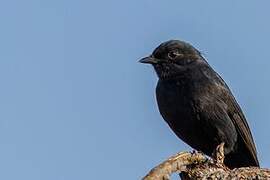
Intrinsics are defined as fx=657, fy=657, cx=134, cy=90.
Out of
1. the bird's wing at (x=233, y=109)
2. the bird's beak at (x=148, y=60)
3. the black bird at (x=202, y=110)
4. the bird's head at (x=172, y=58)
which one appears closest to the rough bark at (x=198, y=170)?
the black bird at (x=202, y=110)

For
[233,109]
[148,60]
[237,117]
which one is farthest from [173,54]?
[237,117]

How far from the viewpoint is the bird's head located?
10289 mm

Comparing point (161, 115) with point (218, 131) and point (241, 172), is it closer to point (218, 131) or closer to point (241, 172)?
point (218, 131)

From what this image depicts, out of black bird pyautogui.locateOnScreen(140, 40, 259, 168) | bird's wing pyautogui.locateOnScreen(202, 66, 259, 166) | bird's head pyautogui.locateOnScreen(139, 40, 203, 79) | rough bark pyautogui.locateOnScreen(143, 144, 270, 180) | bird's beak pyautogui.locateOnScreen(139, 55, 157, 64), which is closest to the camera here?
rough bark pyautogui.locateOnScreen(143, 144, 270, 180)

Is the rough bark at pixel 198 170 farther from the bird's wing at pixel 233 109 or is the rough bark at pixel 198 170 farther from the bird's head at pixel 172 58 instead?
the bird's head at pixel 172 58

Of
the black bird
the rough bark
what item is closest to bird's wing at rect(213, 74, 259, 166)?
the black bird

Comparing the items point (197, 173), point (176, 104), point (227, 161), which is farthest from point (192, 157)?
point (227, 161)

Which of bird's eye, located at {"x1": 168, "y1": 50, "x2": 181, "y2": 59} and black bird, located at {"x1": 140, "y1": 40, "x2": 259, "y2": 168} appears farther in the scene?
bird's eye, located at {"x1": 168, "y1": 50, "x2": 181, "y2": 59}

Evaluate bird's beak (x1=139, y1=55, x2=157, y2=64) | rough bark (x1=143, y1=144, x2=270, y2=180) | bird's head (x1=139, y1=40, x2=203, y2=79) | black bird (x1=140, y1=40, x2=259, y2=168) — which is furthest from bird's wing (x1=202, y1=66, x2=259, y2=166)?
rough bark (x1=143, y1=144, x2=270, y2=180)

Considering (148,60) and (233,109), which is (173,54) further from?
(233,109)

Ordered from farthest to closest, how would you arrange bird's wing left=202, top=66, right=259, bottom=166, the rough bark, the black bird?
bird's wing left=202, top=66, right=259, bottom=166 → the black bird → the rough bark

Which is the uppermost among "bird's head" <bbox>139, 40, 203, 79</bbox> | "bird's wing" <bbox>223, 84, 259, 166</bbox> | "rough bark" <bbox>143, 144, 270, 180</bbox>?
"bird's head" <bbox>139, 40, 203, 79</bbox>

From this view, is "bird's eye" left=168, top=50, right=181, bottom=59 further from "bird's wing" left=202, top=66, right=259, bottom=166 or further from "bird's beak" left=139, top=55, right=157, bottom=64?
"bird's wing" left=202, top=66, right=259, bottom=166

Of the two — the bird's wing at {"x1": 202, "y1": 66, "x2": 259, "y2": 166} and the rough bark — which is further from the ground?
the bird's wing at {"x1": 202, "y1": 66, "x2": 259, "y2": 166}
